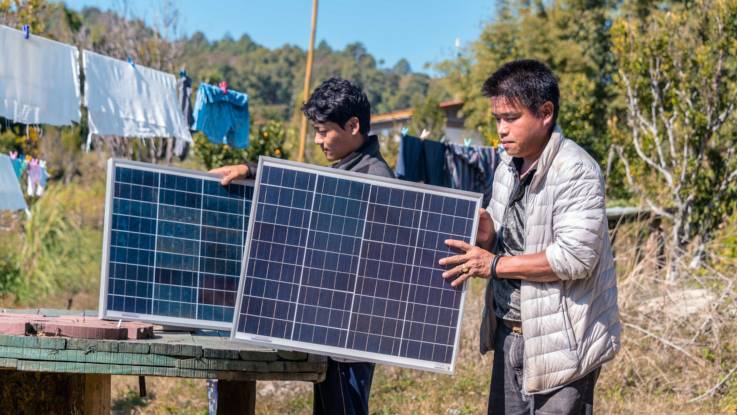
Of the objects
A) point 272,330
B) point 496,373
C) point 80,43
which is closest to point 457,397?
point 496,373

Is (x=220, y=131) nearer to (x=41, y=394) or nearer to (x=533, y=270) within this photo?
(x=41, y=394)

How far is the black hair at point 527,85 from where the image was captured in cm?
316

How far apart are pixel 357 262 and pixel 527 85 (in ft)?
2.87

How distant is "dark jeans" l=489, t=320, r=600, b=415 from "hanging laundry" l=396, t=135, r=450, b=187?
7.28 metres

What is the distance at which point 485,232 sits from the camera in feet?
11.5

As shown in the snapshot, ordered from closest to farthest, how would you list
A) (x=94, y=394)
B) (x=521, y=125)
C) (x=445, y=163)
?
(x=521, y=125) → (x=94, y=394) → (x=445, y=163)

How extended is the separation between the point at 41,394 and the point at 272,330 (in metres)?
1.22

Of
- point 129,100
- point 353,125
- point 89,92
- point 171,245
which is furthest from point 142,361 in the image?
point 129,100

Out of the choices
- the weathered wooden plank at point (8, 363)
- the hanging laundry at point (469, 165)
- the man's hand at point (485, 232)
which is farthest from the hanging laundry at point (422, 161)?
the weathered wooden plank at point (8, 363)

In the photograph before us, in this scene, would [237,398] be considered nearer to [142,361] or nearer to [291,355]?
[291,355]

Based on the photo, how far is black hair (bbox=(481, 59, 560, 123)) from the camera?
10.4ft

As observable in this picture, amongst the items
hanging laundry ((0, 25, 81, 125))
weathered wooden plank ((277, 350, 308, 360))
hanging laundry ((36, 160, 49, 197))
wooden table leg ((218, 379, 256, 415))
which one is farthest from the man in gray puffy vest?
hanging laundry ((36, 160, 49, 197))

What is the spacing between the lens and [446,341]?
3.28 meters

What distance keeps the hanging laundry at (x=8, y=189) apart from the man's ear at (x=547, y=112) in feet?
21.4
